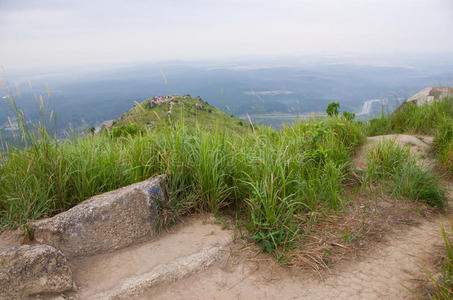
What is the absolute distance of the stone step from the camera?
8.23ft

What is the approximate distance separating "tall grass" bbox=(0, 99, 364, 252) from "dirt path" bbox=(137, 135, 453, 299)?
1.15 feet

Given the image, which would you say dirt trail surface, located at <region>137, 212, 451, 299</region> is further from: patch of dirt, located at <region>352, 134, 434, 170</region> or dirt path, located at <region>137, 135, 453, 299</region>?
patch of dirt, located at <region>352, 134, 434, 170</region>

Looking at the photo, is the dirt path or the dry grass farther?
the dry grass

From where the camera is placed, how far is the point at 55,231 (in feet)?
9.50

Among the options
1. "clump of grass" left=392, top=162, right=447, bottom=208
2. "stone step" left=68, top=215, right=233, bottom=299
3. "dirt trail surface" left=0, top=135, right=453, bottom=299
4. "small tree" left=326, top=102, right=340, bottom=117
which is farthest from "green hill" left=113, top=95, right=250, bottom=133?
"clump of grass" left=392, top=162, right=447, bottom=208

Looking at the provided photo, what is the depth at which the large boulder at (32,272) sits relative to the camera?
2.24m

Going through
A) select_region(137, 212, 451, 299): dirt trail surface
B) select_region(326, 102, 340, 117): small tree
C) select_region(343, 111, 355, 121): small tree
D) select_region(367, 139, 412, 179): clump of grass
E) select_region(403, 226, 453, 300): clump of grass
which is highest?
select_region(326, 102, 340, 117): small tree

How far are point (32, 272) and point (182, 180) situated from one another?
175 cm

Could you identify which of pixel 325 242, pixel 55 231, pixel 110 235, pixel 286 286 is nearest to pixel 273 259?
pixel 286 286

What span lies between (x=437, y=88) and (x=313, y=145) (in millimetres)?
8513

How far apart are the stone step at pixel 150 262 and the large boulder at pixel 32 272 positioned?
0.64 ft

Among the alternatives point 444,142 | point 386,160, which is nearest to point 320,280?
point 386,160

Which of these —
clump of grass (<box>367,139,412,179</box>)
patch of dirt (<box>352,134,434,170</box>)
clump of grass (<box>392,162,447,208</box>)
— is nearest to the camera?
clump of grass (<box>392,162,447,208</box>)

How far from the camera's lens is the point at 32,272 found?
2311mm
